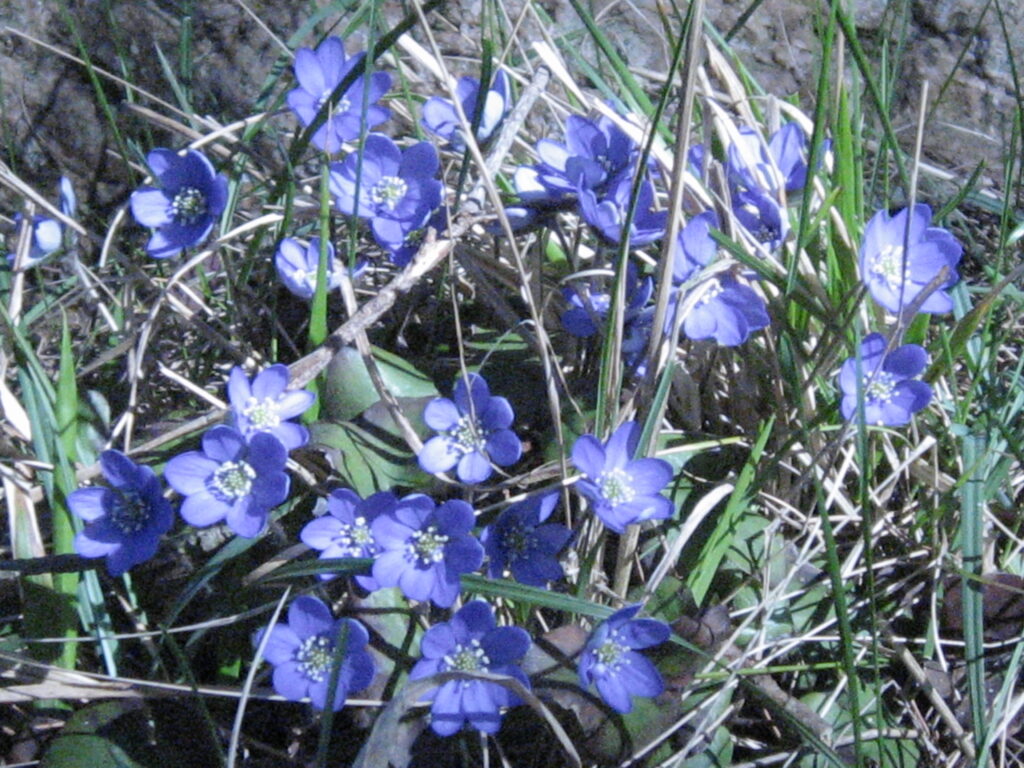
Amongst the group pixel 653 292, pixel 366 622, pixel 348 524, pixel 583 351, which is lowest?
pixel 366 622

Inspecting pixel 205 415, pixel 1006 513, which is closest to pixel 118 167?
pixel 205 415

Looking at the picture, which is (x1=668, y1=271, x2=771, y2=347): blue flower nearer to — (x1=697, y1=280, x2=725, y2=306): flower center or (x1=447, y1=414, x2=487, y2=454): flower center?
(x1=697, y1=280, x2=725, y2=306): flower center

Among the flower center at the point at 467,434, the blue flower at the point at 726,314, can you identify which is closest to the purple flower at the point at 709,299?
the blue flower at the point at 726,314

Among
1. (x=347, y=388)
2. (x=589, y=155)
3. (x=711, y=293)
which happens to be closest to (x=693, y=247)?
(x=711, y=293)

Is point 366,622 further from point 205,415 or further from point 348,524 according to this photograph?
point 205,415

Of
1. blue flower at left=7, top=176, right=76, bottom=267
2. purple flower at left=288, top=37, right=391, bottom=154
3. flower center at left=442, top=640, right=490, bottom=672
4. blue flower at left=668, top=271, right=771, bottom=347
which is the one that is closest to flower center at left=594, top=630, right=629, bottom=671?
flower center at left=442, top=640, right=490, bottom=672

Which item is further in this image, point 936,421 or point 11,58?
point 11,58
